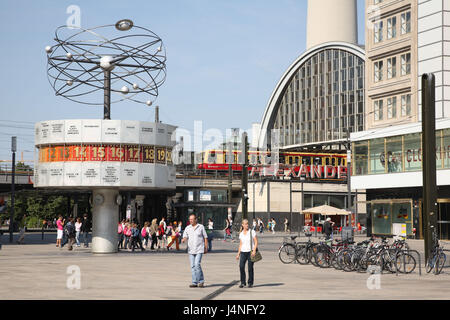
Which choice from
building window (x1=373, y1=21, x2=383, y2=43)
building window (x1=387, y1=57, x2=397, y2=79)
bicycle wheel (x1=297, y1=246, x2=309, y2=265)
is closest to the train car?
building window (x1=373, y1=21, x2=383, y2=43)

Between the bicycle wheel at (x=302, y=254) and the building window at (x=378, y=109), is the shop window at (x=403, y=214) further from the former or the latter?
the bicycle wheel at (x=302, y=254)

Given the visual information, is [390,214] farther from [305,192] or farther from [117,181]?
[117,181]

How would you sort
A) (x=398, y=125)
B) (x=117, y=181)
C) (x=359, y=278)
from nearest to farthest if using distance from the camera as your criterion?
(x=359, y=278), (x=117, y=181), (x=398, y=125)

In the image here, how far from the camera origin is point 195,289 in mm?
17391

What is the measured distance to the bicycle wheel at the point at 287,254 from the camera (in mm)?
27578

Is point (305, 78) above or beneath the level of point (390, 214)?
above

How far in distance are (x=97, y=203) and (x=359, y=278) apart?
16.8 meters

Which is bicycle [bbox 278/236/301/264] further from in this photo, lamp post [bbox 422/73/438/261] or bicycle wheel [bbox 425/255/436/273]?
bicycle wheel [bbox 425/255/436/273]

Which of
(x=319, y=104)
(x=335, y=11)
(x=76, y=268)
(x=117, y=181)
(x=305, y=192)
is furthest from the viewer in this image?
(x=335, y=11)

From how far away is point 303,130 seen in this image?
11419 centimetres

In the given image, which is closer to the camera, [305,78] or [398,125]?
[398,125]

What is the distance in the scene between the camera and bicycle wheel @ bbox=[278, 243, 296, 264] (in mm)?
27578

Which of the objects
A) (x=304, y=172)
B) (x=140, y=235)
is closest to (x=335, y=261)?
(x=140, y=235)
